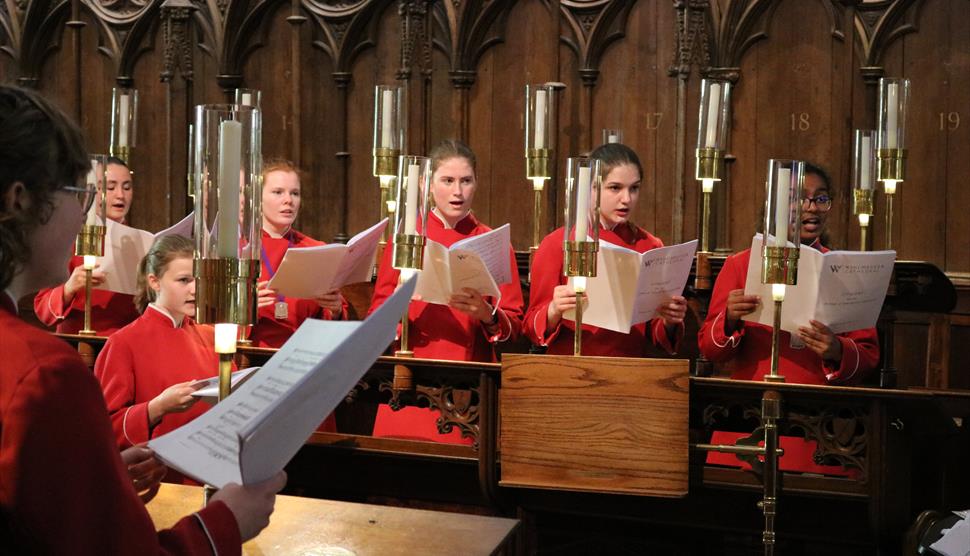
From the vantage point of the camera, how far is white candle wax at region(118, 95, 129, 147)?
20.3 feet

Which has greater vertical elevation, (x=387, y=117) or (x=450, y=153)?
(x=387, y=117)

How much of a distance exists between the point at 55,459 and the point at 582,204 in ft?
8.54

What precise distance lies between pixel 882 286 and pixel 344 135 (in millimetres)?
4675

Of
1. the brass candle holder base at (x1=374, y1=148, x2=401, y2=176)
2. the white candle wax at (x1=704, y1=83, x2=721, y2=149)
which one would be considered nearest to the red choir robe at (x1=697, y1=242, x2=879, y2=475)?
the white candle wax at (x1=704, y1=83, x2=721, y2=149)

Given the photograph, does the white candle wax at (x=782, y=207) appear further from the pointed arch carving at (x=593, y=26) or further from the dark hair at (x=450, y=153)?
the pointed arch carving at (x=593, y=26)

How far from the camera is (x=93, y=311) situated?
5.29 m

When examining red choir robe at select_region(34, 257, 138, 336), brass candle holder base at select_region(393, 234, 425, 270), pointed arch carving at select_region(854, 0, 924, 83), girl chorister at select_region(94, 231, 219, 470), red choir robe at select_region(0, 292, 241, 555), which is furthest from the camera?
pointed arch carving at select_region(854, 0, 924, 83)

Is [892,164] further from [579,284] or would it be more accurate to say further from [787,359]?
[579,284]

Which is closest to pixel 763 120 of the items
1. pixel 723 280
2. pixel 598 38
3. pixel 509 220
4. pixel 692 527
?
pixel 598 38

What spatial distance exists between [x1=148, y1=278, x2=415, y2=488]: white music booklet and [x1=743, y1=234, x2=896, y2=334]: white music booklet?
2340 mm

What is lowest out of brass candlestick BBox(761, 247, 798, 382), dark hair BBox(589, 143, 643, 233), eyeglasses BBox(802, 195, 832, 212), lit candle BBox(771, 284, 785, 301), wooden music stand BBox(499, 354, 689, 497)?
wooden music stand BBox(499, 354, 689, 497)

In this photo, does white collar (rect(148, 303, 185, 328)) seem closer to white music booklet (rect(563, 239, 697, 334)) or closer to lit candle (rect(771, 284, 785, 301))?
white music booklet (rect(563, 239, 697, 334))

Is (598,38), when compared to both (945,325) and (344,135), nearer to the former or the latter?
(344,135)

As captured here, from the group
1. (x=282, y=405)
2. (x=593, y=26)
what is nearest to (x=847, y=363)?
(x=282, y=405)
